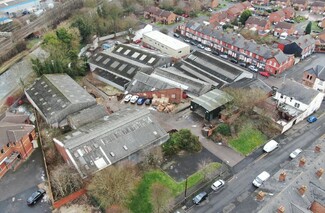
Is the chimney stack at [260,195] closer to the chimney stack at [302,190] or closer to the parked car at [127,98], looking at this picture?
the chimney stack at [302,190]

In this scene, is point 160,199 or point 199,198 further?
point 199,198

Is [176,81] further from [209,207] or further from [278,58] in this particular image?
[209,207]

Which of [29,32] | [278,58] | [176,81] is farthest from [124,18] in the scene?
[278,58]

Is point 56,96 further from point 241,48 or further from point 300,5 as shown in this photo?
point 300,5

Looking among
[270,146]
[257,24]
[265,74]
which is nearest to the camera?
[270,146]

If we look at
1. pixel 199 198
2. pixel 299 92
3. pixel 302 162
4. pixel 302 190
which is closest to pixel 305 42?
pixel 299 92

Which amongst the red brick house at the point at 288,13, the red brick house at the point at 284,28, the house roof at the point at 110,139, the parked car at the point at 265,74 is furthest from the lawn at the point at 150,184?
the red brick house at the point at 288,13
